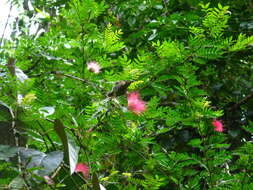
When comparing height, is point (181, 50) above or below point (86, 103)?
above

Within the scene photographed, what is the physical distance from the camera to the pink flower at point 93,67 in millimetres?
925

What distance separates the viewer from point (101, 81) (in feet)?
2.97

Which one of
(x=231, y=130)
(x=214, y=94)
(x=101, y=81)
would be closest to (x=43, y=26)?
(x=214, y=94)

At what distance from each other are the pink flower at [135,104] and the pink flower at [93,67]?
95mm

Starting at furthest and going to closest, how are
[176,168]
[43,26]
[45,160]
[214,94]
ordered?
[43,26] → [214,94] → [176,168] → [45,160]

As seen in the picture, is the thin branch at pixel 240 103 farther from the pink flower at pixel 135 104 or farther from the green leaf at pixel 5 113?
the green leaf at pixel 5 113

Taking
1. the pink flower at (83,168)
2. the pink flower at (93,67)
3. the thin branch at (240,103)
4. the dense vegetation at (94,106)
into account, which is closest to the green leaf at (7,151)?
the dense vegetation at (94,106)

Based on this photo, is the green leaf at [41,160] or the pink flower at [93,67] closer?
the green leaf at [41,160]

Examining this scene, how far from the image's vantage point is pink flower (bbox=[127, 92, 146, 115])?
0.88m

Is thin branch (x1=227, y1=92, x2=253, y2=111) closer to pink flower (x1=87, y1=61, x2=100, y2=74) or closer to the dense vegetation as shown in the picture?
the dense vegetation

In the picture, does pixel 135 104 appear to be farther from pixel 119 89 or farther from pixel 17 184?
pixel 17 184

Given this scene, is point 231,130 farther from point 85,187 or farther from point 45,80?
point 85,187

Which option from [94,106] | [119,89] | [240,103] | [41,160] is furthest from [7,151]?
[240,103]

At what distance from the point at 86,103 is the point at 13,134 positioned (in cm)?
37
